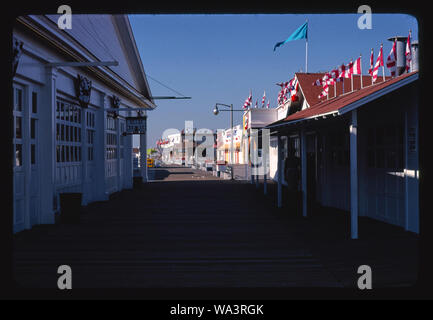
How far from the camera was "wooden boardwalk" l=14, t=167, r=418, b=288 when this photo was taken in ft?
18.7

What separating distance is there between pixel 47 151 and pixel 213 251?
15.5 ft

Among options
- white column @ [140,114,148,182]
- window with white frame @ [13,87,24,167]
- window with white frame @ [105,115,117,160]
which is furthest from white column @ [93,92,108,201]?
white column @ [140,114,148,182]

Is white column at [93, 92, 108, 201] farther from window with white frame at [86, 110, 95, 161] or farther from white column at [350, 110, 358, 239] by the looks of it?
white column at [350, 110, 358, 239]

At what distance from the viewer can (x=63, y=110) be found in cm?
1205

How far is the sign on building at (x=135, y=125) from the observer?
18109 millimetres

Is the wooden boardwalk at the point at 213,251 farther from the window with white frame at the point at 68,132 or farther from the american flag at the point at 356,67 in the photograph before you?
the american flag at the point at 356,67

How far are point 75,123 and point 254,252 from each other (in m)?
7.91

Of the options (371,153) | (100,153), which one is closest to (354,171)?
(371,153)

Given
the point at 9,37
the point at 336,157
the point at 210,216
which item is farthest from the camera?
the point at 336,157

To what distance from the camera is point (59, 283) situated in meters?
5.54

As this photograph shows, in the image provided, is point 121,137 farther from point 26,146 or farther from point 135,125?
point 26,146

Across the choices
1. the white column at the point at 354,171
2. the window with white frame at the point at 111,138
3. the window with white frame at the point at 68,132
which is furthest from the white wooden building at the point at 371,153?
the window with white frame at the point at 111,138

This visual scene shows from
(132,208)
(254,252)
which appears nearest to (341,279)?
(254,252)
